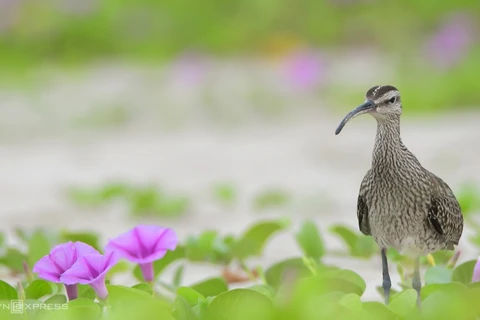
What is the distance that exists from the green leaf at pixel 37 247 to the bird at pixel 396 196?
3.75 ft

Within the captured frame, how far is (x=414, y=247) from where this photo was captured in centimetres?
253

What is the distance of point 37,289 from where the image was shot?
2502 mm

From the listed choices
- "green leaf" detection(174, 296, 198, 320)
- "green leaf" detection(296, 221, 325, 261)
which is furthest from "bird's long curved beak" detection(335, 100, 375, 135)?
"green leaf" detection(296, 221, 325, 261)

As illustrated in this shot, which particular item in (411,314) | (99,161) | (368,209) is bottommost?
(411,314)

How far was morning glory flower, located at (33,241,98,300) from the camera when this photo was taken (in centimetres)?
222

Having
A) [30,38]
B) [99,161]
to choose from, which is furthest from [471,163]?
[30,38]

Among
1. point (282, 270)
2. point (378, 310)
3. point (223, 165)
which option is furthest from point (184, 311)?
point (223, 165)

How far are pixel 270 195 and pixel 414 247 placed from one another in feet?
7.88

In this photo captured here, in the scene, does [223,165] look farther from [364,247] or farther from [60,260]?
[60,260]

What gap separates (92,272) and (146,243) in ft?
0.80

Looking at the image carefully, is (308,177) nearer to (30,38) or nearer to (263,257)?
(263,257)

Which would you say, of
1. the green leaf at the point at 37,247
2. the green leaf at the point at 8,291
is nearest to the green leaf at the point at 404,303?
the green leaf at the point at 8,291

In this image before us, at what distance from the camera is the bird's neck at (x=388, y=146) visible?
97.8 inches

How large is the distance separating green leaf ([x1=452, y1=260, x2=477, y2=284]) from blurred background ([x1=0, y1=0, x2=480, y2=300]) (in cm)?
64
